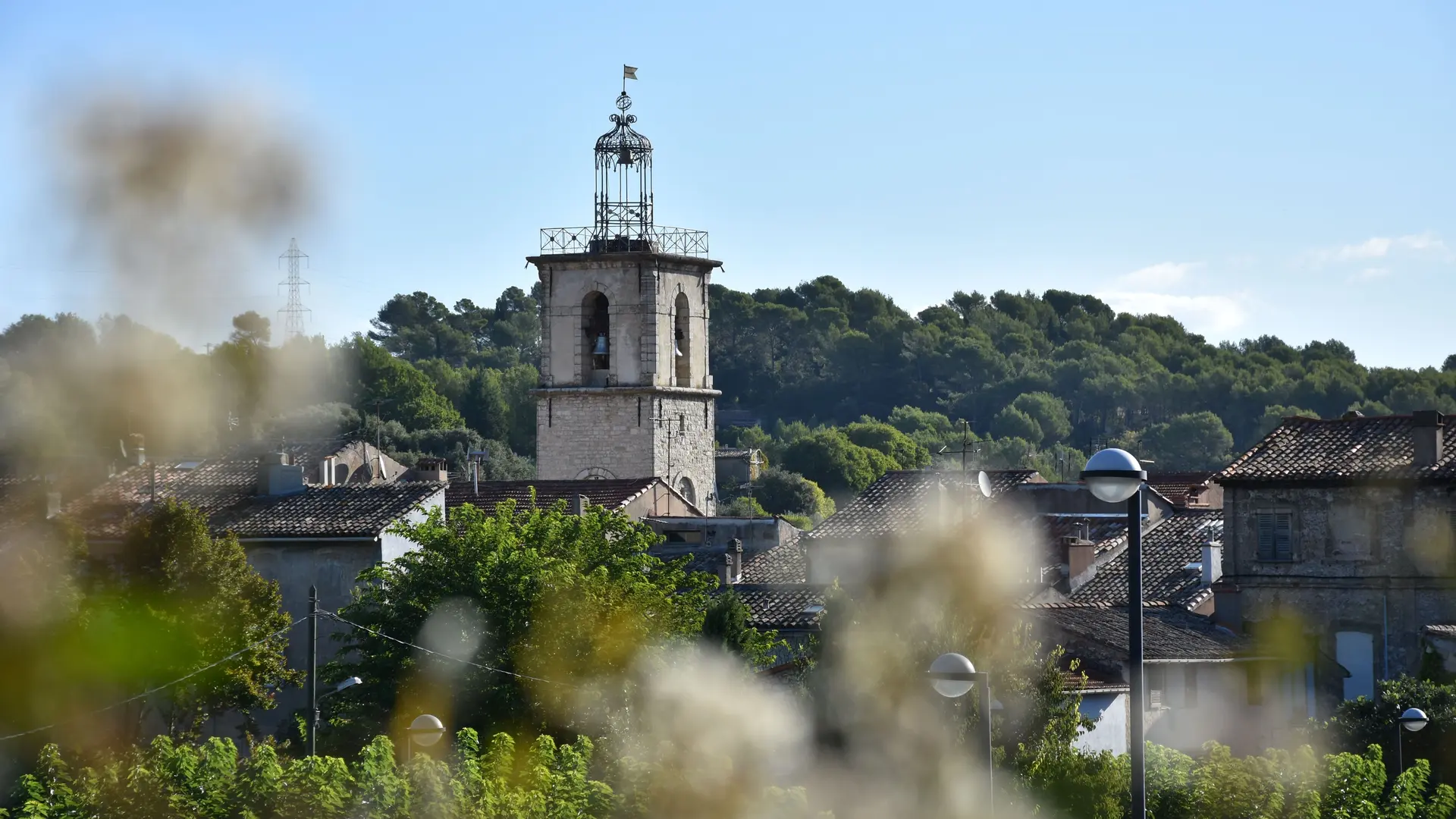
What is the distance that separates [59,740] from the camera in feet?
103

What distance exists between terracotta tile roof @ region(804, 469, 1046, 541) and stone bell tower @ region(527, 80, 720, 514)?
10.5 m

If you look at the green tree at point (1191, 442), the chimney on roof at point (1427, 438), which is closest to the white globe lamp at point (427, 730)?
the chimney on roof at point (1427, 438)

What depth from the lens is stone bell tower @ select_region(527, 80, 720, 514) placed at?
57875 millimetres

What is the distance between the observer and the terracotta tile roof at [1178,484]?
51500 millimetres

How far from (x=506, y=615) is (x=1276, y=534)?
14399mm

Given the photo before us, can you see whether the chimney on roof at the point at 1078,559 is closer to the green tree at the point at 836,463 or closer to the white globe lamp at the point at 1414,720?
the white globe lamp at the point at 1414,720

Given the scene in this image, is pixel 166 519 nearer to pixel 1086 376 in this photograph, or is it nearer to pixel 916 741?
pixel 916 741

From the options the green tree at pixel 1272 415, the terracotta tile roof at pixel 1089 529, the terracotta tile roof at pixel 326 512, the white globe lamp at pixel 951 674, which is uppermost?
the green tree at pixel 1272 415

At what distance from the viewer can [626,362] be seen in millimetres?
58562

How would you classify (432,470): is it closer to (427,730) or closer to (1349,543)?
(1349,543)

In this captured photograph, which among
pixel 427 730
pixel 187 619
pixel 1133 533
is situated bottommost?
pixel 427 730

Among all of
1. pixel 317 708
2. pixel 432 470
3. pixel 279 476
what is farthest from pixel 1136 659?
pixel 432 470

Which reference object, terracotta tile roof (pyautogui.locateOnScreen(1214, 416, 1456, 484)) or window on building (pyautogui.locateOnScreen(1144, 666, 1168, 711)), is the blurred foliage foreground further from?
terracotta tile roof (pyautogui.locateOnScreen(1214, 416, 1456, 484))

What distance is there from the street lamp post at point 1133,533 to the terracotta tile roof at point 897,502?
24.3 meters
